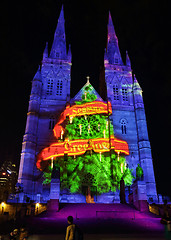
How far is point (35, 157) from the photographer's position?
98.9ft

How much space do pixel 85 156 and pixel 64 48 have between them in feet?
82.1

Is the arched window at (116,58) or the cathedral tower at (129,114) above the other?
the arched window at (116,58)

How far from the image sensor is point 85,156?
28.3 meters

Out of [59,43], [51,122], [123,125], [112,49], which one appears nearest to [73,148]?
[51,122]

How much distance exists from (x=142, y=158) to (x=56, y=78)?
20.6m

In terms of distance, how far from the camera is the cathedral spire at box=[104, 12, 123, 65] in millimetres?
41975

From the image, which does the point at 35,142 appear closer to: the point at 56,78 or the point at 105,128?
the point at 105,128

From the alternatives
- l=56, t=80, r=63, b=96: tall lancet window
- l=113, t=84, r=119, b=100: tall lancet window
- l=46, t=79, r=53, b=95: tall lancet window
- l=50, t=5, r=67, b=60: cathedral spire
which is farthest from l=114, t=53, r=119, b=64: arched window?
l=46, t=79, r=53, b=95: tall lancet window

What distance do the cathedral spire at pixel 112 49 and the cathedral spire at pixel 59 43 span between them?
8.98 metres

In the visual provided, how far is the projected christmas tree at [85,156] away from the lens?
1071 inches

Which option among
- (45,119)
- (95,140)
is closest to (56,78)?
(45,119)

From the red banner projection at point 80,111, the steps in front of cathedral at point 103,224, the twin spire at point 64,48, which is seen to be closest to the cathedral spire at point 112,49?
the twin spire at point 64,48

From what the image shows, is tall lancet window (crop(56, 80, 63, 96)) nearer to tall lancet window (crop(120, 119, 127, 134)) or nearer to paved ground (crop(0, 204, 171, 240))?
tall lancet window (crop(120, 119, 127, 134))

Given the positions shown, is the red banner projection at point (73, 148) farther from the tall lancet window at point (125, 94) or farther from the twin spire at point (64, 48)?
the twin spire at point (64, 48)
